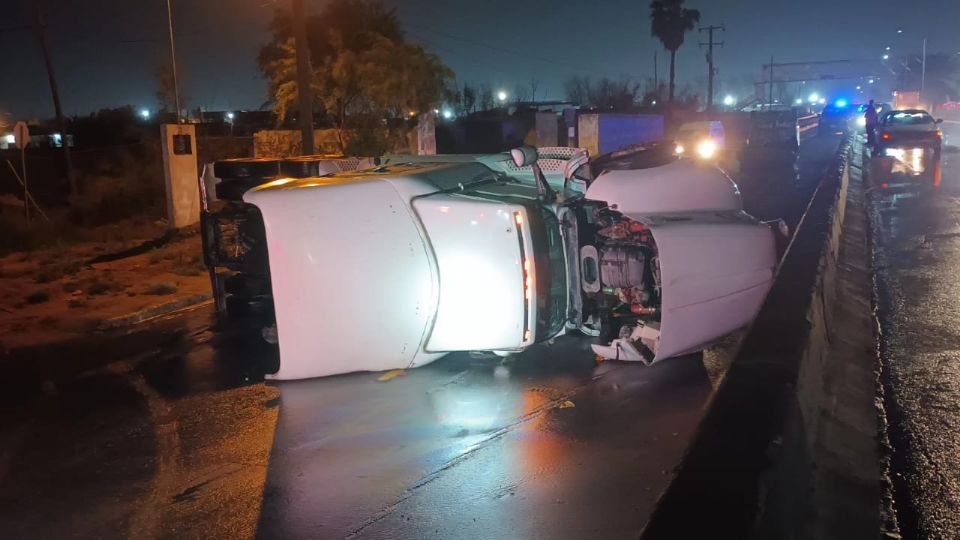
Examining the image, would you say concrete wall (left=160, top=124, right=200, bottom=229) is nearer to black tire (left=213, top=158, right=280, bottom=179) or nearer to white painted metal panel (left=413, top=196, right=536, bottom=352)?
black tire (left=213, top=158, right=280, bottom=179)

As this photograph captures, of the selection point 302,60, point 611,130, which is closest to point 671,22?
point 611,130

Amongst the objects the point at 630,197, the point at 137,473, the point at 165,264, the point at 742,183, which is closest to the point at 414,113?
the point at 742,183

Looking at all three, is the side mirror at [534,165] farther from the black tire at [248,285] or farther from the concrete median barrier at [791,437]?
the black tire at [248,285]

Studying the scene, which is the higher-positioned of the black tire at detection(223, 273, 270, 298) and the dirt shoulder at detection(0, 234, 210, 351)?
the black tire at detection(223, 273, 270, 298)

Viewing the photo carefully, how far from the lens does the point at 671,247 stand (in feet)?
22.6

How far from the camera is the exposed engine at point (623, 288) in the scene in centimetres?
→ 714

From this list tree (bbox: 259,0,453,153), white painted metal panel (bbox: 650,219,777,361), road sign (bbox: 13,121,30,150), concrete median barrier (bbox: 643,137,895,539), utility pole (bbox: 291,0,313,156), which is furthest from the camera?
tree (bbox: 259,0,453,153)

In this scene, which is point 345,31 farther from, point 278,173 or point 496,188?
point 496,188

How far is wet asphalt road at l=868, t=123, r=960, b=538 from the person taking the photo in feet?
15.5

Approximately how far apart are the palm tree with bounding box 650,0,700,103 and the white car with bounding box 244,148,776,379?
7479 centimetres

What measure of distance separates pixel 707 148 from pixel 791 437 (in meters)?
25.4

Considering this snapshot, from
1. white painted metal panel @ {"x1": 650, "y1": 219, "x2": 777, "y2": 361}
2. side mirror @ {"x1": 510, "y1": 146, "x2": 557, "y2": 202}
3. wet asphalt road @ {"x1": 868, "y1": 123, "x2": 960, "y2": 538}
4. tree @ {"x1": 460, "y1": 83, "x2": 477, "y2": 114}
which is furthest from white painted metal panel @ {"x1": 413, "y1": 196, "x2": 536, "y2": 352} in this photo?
tree @ {"x1": 460, "y1": 83, "x2": 477, "y2": 114}

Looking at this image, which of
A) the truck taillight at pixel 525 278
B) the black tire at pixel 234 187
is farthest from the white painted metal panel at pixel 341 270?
the black tire at pixel 234 187

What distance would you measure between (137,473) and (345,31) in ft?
99.2
